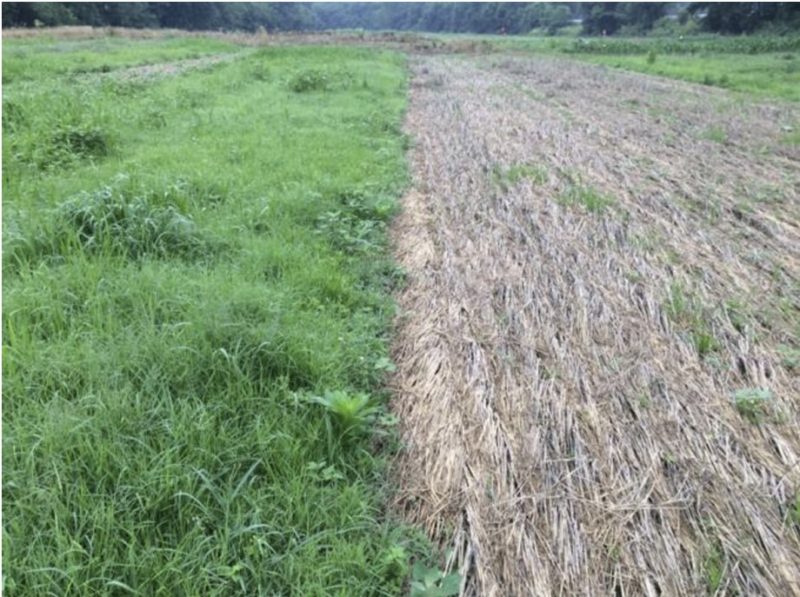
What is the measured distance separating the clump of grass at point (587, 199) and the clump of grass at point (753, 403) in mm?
2998

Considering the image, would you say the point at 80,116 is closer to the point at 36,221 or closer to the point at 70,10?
the point at 36,221

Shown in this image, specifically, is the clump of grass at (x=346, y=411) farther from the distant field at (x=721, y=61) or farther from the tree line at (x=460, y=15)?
the tree line at (x=460, y=15)

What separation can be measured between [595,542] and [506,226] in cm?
354

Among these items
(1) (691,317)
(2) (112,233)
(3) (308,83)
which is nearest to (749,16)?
(3) (308,83)

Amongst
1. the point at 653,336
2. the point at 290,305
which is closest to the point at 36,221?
the point at 290,305

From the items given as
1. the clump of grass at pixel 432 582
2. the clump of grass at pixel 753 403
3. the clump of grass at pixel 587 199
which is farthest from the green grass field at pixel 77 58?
the clump of grass at pixel 753 403

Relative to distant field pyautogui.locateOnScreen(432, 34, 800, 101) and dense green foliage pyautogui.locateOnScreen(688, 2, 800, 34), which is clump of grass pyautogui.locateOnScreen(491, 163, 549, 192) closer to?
distant field pyautogui.locateOnScreen(432, 34, 800, 101)

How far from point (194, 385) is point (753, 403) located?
2713 millimetres

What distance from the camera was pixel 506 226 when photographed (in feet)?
17.1

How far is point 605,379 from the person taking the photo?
294 cm

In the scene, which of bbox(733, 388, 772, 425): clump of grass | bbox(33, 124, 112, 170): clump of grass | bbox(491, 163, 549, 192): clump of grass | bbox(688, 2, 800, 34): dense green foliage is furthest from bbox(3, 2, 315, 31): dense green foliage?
bbox(688, 2, 800, 34): dense green foliage

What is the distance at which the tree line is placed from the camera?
42.9 m

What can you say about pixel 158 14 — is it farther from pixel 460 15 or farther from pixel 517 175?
pixel 517 175

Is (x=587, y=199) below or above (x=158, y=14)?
above
